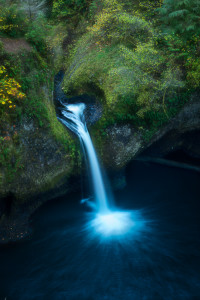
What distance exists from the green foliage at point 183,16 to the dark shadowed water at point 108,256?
754 cm

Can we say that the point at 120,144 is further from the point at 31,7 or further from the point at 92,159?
the point at 31,7

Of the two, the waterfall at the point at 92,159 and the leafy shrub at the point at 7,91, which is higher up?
the leafy shrub at the point at 7,91

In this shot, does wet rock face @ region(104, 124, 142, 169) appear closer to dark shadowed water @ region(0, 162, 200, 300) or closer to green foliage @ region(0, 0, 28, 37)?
dark shadowed water @ region(0, 162, 200, 300)

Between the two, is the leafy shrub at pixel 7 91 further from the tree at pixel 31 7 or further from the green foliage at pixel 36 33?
the tree at pixel 31 7

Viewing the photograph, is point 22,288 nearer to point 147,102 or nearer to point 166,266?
point 166,266

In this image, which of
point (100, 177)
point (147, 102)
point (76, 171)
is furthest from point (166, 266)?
point (147, 102)

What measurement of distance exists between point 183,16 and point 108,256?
10085mm

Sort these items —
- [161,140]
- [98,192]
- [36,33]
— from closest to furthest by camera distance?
1. [36,33]
2. [98,192]
3. [161,140]

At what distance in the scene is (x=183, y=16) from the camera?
861 centimetres

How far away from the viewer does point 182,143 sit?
37.2 feet

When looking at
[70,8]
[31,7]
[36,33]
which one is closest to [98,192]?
[36,33]

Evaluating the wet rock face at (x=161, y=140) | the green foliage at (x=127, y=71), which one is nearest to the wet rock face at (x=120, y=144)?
the wet rock face at (x=161, y=140)

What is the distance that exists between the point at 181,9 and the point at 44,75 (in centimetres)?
660

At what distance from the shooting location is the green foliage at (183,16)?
8383mm
